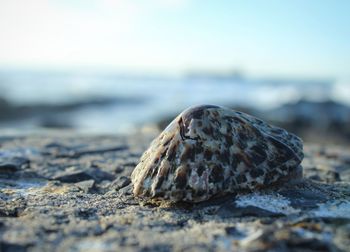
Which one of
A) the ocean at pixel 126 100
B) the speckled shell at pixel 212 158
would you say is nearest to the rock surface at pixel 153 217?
the speckled shell at pixel 212 158

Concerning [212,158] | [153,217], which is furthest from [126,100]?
[153,217]

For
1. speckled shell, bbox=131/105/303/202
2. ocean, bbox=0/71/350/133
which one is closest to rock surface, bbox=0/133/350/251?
speckled shell, bbox=131/105/303/202

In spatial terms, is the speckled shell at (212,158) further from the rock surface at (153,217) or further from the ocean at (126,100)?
the ocean at (126,100)

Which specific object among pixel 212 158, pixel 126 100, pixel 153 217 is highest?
pixel 212 158

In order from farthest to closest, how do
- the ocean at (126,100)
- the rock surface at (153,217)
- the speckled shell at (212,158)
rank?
the ocean at (126,100), the speckled shell at (212,158), the rock surface at (153,217)

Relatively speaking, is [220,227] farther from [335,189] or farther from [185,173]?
[335,189]

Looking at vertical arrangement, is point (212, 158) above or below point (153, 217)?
above

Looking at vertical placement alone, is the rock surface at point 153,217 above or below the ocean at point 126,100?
above

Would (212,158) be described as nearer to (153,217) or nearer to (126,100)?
(153,217)
